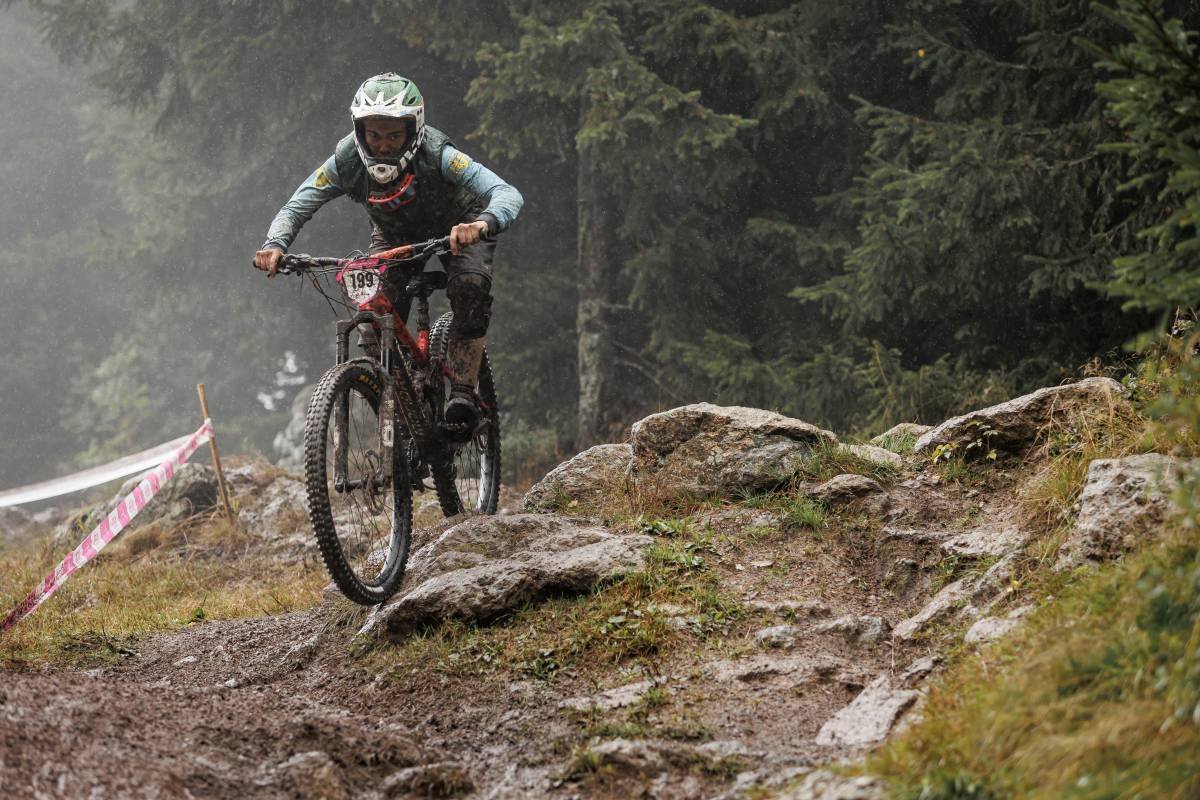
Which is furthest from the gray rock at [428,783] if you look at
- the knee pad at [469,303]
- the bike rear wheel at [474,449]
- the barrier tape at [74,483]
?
the barrier tape at [74,483]

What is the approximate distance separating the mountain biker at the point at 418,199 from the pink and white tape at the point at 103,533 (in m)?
2.47

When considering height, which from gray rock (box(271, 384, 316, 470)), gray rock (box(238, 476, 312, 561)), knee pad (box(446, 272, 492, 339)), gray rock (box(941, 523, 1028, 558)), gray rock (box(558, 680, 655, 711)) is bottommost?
gray rock (box(271, 384, 316, 470))

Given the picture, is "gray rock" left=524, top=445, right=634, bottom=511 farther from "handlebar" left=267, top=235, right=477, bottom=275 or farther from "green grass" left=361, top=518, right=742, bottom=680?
"handlebar" left=267, top=235, right=477, bottom=275

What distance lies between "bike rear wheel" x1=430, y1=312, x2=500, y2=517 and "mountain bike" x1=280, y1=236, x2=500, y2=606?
0.02 metres

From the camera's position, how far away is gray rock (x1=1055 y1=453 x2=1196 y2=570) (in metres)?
3.71

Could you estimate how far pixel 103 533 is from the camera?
729 cm

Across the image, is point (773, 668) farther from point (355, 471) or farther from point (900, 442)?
point (900, 442)

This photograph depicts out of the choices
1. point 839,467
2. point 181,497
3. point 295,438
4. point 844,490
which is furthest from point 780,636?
point 295,438

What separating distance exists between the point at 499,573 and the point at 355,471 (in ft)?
3.04

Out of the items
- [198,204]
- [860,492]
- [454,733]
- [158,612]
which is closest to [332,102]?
[198,204]

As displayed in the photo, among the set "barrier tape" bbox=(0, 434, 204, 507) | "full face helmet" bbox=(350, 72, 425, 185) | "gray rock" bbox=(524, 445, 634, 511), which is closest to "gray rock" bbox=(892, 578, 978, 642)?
"gray rock" bbox=(524, 445, 634, 511)

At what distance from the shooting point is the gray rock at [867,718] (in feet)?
11.1

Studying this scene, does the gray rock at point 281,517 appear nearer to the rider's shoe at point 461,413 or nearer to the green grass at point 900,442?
the rider's shoe at point 461,413

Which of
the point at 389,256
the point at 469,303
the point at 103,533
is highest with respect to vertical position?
Answer: the point at 389,256
